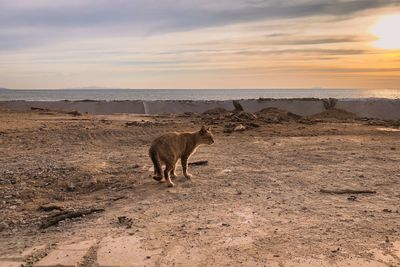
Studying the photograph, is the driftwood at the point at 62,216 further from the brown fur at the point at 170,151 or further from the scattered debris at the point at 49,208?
the brown fur at the point at 170,151

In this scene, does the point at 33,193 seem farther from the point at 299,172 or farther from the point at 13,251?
the point at 299,172

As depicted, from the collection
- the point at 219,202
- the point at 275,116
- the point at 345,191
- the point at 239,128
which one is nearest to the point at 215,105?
the point at 275,116

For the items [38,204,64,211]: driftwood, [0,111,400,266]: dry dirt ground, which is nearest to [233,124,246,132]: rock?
[0,111,400,266]: dry dirt ground

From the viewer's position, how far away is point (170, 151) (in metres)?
9.97

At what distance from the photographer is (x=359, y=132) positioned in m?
17.8

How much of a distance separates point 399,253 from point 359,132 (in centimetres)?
1270

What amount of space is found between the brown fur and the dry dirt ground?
0.88 feet

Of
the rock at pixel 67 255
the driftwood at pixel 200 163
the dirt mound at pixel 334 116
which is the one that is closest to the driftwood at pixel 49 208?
the rock at pixel 67 255

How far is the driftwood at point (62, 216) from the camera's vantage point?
7.04 meters

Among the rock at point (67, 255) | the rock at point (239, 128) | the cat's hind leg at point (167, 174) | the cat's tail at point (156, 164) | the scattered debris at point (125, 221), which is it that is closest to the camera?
the rock at point (67, 255)

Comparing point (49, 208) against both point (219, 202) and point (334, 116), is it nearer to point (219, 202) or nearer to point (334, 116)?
point (219, 202)

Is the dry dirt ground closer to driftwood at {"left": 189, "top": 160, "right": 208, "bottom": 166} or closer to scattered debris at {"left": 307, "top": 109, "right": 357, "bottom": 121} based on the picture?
driftwood at {"left": 189, "top": 160, "right": 208, "bottom": 166}

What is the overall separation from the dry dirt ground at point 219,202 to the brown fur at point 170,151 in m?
0.27

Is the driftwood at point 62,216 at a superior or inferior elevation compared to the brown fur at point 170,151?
inferior
